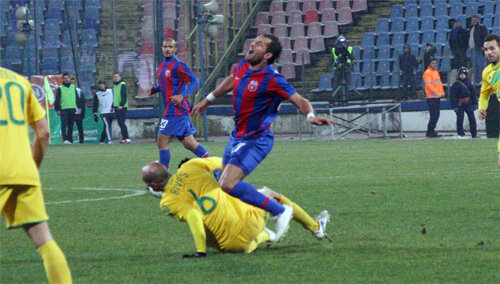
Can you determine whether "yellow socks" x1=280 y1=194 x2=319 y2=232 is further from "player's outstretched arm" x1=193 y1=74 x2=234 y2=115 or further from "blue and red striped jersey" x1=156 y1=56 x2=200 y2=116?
"blue and red striped jersey" x1=156 y1=56 x2=200 y2=116

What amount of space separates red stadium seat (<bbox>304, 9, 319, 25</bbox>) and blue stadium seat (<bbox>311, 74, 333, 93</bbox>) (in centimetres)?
282

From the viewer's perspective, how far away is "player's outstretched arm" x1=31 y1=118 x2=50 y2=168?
4.84 m

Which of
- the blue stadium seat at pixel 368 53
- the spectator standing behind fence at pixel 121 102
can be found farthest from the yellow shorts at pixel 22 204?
the blue stadium seat at pixel 368 53

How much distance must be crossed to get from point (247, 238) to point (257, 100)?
47.0 inches

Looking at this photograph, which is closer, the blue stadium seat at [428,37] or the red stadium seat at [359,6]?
the blue stadium seat at [428,37]

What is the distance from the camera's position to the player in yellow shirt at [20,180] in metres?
4.62

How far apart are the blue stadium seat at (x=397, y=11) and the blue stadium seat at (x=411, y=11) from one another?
0.20 meters

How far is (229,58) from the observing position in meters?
32.1

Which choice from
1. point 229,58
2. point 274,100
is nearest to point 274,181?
point 274,100

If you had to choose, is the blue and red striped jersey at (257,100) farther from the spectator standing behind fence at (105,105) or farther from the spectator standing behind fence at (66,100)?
the spectator standing behind fence at (105,105)

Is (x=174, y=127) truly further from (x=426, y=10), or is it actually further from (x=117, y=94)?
(x=426, y=10)

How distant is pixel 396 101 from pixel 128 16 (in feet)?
32.7

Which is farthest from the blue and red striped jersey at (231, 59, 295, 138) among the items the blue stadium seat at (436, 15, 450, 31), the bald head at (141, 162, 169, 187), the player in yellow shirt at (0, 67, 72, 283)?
the blue stadium seat at (436, 15, 450, 31)

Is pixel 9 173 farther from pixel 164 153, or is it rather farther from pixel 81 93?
pixel 81 93
